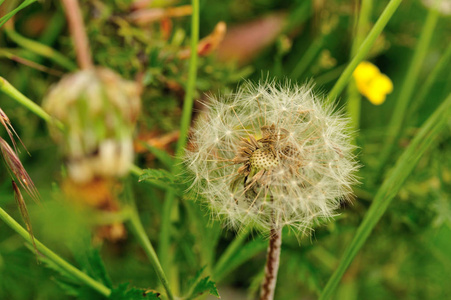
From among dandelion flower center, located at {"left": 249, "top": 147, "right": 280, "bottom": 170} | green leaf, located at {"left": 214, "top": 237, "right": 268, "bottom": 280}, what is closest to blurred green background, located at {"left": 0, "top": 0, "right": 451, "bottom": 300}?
green leaf, located at {"left": 214, "top": 237, "right": 268, "bottom": 280}

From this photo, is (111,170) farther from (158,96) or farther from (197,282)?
(158,96)

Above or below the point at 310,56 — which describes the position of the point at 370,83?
below

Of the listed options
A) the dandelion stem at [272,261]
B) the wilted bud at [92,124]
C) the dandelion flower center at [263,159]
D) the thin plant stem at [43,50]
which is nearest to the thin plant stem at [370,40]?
the dandelion flower center at [263,159]

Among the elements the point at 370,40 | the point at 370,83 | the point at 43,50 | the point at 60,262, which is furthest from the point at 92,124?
the point at 370,83

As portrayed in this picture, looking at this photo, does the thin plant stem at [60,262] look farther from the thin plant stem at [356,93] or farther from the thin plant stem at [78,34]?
the thin plant stem at [356,93]

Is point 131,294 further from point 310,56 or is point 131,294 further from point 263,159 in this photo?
point 310,56

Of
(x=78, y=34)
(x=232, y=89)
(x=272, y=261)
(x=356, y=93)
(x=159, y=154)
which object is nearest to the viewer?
(x=272, y=261)

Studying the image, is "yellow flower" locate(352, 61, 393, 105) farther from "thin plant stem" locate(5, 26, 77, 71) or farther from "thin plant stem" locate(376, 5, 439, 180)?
"thin plant stem" locate(5, 26, 77, 71)
